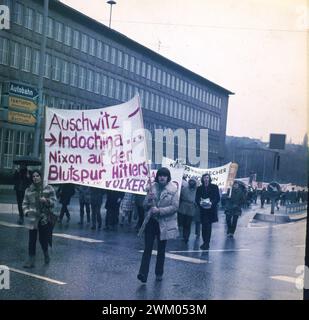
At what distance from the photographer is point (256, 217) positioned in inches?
934

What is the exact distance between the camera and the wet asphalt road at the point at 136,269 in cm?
665

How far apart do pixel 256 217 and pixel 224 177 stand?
789cm

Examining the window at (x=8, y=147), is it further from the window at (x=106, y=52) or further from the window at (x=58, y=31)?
the window at (x=58, y=31)

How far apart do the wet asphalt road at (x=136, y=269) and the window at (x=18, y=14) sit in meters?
13.7

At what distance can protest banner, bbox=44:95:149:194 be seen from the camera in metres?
7.79

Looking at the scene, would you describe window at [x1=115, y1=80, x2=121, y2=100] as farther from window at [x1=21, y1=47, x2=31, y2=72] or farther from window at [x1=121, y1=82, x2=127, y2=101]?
window at [x1=21, y1=47, x2=31, y2=72]

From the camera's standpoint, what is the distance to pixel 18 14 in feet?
80.9

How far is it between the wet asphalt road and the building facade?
17.4 ft

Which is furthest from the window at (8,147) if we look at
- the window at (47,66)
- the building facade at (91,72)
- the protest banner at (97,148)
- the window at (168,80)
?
the protest banner at (97,148)

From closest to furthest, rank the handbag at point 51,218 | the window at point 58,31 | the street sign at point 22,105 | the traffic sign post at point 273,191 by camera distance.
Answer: the handbag at point 51,218 < the street sign at point 22,105 < the traffic sign post at point 273,191 < the window at point 58,31

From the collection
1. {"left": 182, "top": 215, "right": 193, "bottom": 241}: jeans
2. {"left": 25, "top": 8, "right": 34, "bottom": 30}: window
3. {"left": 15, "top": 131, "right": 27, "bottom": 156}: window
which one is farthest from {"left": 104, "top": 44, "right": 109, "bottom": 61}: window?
{"left": 182, "top": 215, "right": 193, "bottom": 241}: jeans

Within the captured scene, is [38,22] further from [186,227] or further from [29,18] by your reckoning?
[186,227]

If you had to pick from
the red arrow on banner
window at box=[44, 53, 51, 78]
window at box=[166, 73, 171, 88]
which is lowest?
the red arrow on banner
